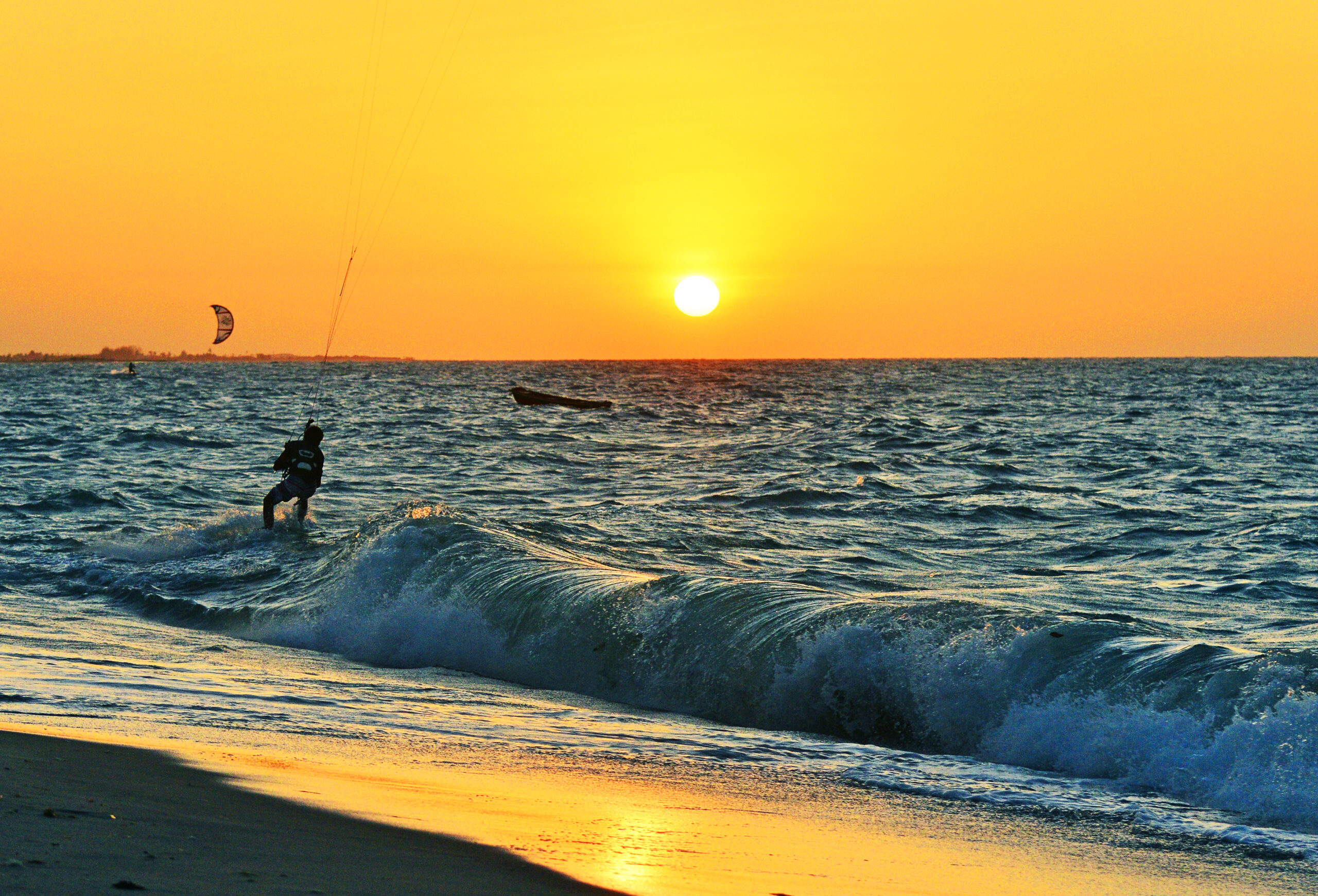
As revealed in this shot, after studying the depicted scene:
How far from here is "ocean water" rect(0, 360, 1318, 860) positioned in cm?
637

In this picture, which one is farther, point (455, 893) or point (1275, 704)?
point (1275, 704)

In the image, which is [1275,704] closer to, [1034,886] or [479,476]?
[1034,886]

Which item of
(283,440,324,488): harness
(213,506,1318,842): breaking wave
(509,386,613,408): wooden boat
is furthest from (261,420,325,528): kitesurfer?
(509,386,613,408): wooden boat

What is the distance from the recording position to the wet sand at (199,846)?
11.1 ft

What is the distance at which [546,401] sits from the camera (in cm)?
5884

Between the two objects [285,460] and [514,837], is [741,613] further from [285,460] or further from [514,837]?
[285,460]

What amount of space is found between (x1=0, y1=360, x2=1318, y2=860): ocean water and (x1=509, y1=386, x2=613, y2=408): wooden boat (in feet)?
97.5

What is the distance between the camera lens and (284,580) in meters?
12.9

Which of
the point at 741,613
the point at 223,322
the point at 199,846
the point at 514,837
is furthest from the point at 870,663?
the point at 223,322

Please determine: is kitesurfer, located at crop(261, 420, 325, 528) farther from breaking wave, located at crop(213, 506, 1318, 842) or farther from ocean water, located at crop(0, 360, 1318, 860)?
breaking wave, located at crop(213, 506, 1318, 842)

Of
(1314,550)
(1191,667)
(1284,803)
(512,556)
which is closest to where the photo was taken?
→ (1284,803)

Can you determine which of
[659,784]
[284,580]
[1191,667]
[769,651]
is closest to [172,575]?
[284,580]

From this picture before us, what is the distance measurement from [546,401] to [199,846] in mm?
55328

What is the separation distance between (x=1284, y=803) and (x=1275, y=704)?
2.72ft
